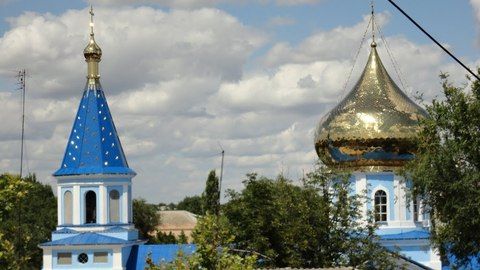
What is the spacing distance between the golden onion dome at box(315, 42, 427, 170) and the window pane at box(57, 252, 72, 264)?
8.39 m

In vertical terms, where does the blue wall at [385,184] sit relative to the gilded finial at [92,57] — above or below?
below

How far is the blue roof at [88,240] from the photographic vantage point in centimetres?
3231

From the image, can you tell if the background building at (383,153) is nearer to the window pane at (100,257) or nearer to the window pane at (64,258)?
the window pane at (100,257)

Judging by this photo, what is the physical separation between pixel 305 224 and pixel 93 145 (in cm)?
857

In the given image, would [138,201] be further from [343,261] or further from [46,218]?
[343,261]

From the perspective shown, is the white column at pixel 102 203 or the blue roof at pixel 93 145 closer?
the white column at pixel 102 203

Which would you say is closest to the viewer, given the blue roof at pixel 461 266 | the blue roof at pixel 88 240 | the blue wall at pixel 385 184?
the blue roof at pixel 461 266

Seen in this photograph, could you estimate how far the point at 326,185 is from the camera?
29047 millimetres

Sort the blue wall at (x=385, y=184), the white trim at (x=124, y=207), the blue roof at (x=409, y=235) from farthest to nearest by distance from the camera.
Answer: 1. the white trim at (x=124, y=207)
2. the blue wall at (x=385, y=184)
3. the blue roof at (x=409, y=235)

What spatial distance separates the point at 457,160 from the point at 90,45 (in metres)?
14.8

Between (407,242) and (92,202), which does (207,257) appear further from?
(92,202)

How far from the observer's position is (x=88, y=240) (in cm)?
3234

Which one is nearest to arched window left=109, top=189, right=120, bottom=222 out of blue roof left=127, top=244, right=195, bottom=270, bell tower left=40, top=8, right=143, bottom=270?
bell tower left=40, top=8, right=143, bottom=270

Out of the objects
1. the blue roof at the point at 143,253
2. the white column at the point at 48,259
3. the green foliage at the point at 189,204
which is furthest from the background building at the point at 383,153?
the green foliage at the point at 189,204
